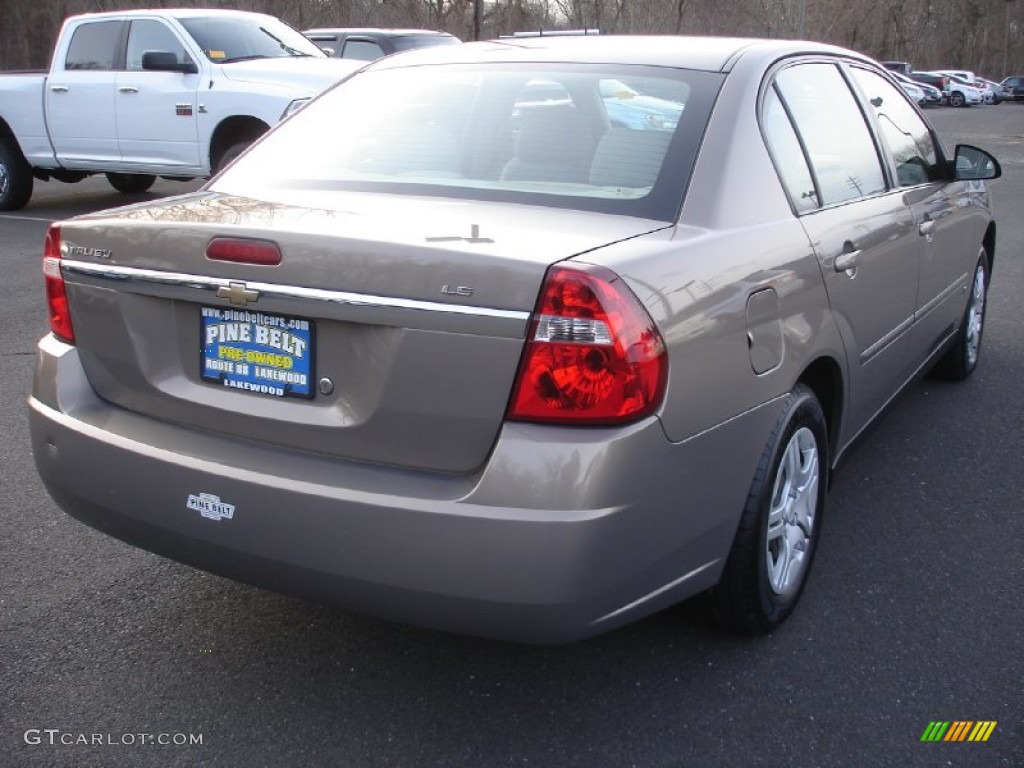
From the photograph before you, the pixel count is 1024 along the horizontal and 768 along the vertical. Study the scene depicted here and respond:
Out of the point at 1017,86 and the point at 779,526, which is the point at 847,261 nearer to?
the point at 779,526

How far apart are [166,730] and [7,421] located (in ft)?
9.16

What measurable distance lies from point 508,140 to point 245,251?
0.95 meters

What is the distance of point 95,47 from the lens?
11.3m

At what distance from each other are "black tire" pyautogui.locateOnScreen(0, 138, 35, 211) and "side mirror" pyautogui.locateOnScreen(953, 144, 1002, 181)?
1036cm

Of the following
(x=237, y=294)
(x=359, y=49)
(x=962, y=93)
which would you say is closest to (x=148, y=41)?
(x=359, y=49)

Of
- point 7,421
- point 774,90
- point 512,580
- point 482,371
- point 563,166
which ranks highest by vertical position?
point 774,90

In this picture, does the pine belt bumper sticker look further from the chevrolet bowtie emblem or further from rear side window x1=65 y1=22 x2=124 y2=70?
rear side window x1=65 y1=22 x2=124 y2=70

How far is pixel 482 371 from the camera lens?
2.39 meters

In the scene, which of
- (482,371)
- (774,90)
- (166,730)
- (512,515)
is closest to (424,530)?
(512,515)

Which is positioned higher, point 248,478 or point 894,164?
point 894,164

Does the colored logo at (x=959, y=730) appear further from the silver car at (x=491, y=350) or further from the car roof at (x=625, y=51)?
the car roof at (x=625, y=51)

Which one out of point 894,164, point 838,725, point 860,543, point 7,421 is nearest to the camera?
point 838,725

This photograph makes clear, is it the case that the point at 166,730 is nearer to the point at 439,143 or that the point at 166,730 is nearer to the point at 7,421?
the point at 439,143

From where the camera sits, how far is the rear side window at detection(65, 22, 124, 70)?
1122 cm
